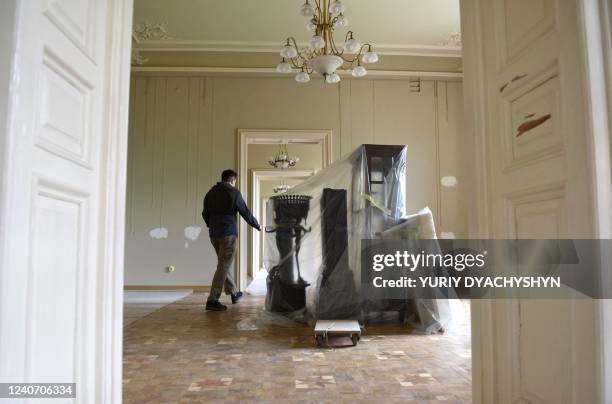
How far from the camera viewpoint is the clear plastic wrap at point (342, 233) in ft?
9.86

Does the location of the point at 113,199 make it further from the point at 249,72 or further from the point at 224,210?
the point at 249,72

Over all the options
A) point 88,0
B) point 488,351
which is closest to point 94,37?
point 88,0

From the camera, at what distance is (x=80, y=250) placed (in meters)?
1.01

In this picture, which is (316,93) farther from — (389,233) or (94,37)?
(94,37)

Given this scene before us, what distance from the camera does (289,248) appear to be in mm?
3404

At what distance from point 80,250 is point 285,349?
171 cm

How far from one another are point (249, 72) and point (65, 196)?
5.31 meters

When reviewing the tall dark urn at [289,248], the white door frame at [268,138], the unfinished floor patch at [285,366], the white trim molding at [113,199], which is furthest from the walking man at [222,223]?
the white trim molding at [113,199]

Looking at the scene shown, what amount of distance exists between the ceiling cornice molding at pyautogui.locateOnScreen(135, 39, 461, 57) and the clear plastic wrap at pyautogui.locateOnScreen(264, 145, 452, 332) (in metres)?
3.02

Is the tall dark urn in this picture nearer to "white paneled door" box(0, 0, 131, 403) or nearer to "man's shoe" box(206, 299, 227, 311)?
"man's shoe" box(206, 299, 227, 311)

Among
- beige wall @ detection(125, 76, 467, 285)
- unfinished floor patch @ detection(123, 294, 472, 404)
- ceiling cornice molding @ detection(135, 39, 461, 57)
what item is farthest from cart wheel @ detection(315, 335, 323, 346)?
ceiling cornice molding @ detection(135, 39, 461, 57)

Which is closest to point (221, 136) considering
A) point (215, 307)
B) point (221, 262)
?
point (221, 262)

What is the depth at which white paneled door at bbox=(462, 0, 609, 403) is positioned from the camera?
911mm

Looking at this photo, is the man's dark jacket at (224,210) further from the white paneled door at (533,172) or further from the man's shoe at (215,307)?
the white paneled door at (533,172)
